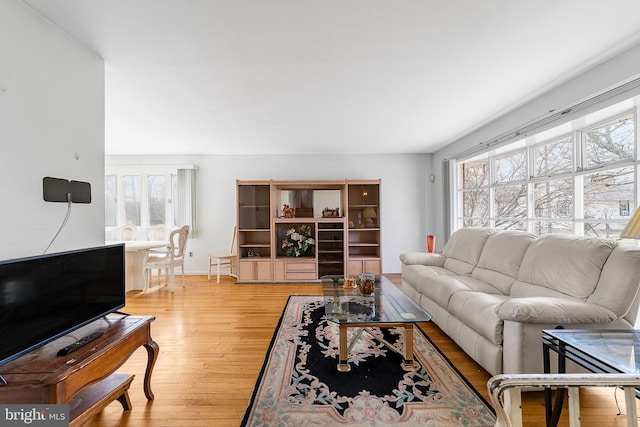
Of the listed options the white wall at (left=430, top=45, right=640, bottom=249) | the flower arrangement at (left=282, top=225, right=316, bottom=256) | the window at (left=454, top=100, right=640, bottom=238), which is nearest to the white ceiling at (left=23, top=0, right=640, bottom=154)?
the white wall at (left=430, top=45, right=640, bottom=249)

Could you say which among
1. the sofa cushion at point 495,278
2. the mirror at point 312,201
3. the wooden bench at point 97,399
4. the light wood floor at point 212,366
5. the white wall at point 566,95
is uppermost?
the white wall at point 566,95

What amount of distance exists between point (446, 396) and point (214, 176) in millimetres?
5298

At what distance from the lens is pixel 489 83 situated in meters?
2.67

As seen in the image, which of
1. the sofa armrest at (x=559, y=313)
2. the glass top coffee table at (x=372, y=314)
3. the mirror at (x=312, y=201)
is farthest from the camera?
the mirror at (x=312, y=201)

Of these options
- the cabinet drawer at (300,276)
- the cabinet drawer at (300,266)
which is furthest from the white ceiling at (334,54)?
the cabinet drawer at (300,276)

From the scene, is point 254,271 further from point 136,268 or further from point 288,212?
point 136,268

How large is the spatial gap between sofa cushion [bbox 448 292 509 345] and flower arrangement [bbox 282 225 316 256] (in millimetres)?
3070

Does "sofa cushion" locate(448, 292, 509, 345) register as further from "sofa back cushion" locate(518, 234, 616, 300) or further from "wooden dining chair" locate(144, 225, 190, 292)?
"wooden dining chair" locate(144, 225, 190, 292)

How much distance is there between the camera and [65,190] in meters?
1.81

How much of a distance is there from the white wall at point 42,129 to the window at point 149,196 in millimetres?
3662

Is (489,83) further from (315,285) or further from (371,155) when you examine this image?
(315,285)

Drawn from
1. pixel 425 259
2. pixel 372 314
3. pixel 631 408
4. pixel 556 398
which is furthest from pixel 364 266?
pixel 631 408

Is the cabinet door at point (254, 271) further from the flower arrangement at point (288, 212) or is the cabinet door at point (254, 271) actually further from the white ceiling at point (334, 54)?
the white ceiling at point (334, 54)

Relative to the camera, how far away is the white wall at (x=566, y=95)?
6.93 feet
